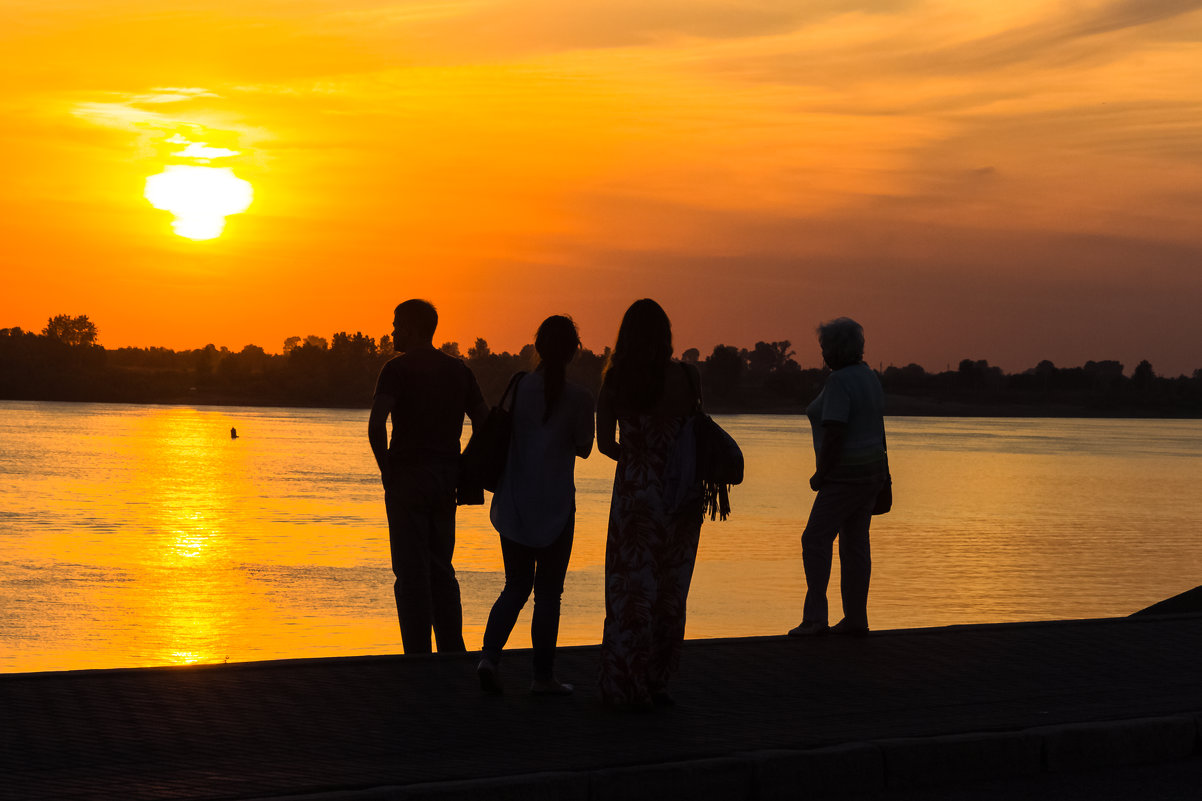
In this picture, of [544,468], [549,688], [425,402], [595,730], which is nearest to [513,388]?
[544,468]

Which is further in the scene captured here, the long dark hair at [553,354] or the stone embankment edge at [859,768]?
the long dark hair at [553,354]

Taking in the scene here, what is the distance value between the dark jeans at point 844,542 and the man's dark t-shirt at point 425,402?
2.33 meters

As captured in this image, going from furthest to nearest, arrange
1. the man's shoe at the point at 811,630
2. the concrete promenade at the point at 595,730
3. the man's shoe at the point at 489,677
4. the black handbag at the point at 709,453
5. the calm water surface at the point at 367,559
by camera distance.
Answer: the calm water surface at the point at 367,559 < the man's shoe at the point at 811,630 < the man's shoe at the point at 489,677 < the black handbag at the point at 709,453 < the concrete promenade at the point at 595,730

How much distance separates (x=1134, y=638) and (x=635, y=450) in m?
4.44

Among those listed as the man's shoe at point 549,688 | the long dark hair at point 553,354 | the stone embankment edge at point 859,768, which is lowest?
the stone embankment edge at point 859,768

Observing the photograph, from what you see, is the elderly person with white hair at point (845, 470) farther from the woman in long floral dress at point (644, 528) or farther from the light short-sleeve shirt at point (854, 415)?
the woman in long floral dress at point (644, 528)

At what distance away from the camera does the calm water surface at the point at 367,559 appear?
19688mm

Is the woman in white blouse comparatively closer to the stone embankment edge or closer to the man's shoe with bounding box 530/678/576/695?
the man's shoe with bounding box 530/678/576/695

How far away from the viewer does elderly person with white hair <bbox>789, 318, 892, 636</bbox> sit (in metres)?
9.25

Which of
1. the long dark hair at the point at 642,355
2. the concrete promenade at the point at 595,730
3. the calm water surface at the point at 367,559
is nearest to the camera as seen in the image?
the concrete promenade at the point at 595,730

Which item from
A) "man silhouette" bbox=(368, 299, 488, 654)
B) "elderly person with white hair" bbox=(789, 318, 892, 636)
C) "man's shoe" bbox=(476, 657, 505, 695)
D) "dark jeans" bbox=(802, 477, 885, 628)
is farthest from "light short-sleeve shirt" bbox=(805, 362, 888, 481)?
"man's shoe" bbox=(476, 657, 505, 695)

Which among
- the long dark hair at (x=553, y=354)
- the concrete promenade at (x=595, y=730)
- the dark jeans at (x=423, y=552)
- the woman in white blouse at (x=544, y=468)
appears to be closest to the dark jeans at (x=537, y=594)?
the woman in white blouse at (x=544, y=468)

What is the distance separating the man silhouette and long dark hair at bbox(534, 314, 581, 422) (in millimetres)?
1309

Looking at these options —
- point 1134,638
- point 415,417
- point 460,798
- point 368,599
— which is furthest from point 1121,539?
point 460,798
